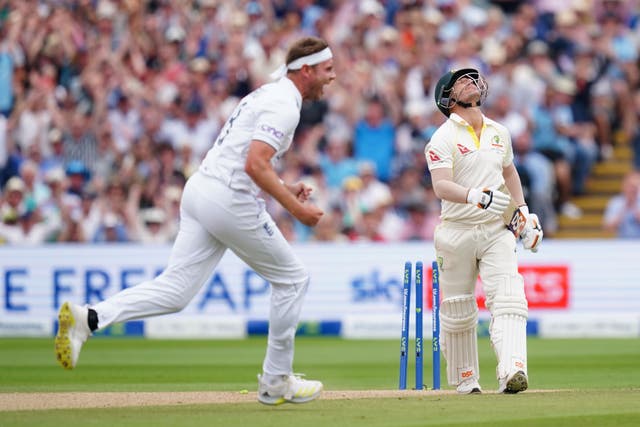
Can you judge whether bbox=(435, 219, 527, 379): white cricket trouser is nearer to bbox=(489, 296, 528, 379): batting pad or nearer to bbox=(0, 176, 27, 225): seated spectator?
bbox=(489, 296, 528, 379): batting pad

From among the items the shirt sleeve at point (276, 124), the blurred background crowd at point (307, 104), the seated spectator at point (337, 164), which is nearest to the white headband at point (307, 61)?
the shirt sleeve at point (276, 124)

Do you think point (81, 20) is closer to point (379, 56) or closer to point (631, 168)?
point (379, 56)

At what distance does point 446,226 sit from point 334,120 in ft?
31.0

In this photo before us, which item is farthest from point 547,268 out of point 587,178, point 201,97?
point 201,97

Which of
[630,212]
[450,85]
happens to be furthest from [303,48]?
[630,212]

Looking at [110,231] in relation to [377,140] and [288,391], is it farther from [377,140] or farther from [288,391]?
[288,391]

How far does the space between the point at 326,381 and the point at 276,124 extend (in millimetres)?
3839

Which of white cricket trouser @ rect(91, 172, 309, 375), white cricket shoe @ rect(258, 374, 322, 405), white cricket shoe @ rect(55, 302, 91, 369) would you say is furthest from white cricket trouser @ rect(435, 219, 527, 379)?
white cricket shoe @ rect(55, 302, 91, 369)

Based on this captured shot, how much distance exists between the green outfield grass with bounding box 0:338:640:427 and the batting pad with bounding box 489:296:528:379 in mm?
221

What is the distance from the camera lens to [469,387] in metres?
8.88

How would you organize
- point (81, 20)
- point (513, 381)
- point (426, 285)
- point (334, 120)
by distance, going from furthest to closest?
point (81, 20)
point (334, 120)
point (426, 285)
point (513, 381)

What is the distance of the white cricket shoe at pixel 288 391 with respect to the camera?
764 cm

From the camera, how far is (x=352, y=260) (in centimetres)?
1656

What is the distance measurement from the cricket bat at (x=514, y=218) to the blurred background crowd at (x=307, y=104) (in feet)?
26.5
